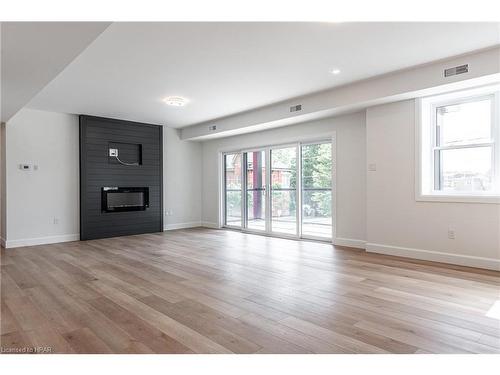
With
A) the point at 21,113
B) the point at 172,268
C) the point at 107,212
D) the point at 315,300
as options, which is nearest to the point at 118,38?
the point at 172,268

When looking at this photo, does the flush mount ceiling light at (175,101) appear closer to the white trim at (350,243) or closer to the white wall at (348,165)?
the white wall at (348,165)

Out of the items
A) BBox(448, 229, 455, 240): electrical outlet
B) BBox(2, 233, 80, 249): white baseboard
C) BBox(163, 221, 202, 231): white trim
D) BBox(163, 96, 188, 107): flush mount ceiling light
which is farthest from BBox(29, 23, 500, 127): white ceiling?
BBox(163, 221, 202, 231): white trim

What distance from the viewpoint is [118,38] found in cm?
315

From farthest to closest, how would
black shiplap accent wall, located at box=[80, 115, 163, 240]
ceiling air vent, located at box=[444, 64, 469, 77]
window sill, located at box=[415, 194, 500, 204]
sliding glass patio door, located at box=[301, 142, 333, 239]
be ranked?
black shiplap accent wall, located at box=[80, 115, 163, 240]
sliding glass patio door, located at box=[301, 142, 333, 239]
window sill, located at box=[415, 194, 500, 204]
ceiling air vent, located at box=[444, 64, 469, 77]

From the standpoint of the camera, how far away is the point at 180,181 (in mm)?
8180

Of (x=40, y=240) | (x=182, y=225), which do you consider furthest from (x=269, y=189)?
(x=40, y=240)

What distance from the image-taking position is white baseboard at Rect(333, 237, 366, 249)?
5.36 m

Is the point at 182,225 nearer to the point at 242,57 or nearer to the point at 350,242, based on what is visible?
the point at 350,242

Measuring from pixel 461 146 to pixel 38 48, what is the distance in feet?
16.4

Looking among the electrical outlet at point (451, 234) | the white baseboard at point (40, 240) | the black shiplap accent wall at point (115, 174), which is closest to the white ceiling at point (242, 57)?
the black shiplap accent wall at point (115, 174)

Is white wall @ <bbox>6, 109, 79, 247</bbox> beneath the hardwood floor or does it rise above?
above

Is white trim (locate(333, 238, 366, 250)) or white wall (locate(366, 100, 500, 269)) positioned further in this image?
white trim (locate(333, 238, 366, 250))

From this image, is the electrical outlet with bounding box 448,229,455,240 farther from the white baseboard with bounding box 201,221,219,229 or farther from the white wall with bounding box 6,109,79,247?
the white wall with bounding box 6,109,79,247
